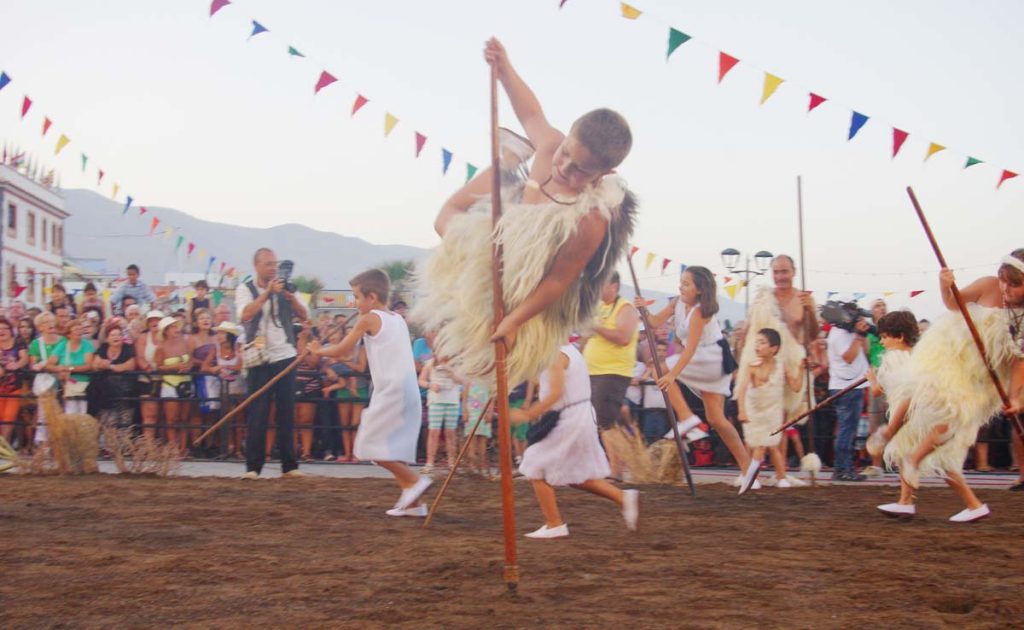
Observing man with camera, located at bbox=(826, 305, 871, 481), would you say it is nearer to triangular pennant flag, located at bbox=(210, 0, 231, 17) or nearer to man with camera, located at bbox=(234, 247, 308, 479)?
man with camera, located at bbox=(234, 247, 308, 479)

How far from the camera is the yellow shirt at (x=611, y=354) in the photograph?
927 centimetres

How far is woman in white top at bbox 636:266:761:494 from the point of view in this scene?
29.8ft

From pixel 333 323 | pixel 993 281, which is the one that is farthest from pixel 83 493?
pixel 993 281

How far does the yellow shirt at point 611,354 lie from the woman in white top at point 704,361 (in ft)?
1.39

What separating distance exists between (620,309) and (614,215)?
14.0 ft

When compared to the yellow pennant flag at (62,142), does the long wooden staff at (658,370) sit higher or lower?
lower

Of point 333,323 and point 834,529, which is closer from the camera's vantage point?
point 834,529

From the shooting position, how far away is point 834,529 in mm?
6699

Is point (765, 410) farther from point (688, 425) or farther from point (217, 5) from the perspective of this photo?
point (217, 5)


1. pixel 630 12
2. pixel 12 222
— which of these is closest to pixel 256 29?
pixel 630 12

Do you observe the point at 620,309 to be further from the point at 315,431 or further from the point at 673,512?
the point at 315,431

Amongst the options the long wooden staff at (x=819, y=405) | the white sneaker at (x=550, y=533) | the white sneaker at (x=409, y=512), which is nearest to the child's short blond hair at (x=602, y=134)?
the white sneaker at (x=550, y=533)

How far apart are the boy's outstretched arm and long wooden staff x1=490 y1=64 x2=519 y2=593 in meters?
0.08

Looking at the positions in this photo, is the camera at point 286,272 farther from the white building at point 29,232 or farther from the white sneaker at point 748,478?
the white building at point 29,232
